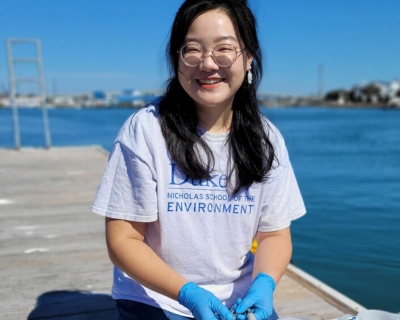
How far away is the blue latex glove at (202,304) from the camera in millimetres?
1268

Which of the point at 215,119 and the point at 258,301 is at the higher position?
the point at 215,119

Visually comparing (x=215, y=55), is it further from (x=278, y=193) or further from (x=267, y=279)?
(x=267, y=279)

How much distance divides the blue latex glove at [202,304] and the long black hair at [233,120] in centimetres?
32

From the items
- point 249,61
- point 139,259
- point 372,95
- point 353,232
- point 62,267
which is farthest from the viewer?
point 372,95

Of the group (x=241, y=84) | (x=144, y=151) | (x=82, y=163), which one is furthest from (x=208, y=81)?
(x=82, y=163)

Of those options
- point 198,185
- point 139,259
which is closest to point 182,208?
point 198,185

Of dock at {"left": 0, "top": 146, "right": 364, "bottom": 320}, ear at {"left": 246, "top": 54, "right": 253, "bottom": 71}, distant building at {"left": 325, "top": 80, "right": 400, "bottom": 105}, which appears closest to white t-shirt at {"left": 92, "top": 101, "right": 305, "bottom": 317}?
ear at {"left": 246, "top": 54, "right": 253, "bottom": 71}

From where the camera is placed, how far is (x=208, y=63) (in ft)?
4.66

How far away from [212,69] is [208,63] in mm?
21

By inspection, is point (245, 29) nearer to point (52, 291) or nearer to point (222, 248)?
point (222, 248)

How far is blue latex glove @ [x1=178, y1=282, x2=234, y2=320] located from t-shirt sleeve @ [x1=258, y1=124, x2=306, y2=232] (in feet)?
1.14

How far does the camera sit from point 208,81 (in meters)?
1.45

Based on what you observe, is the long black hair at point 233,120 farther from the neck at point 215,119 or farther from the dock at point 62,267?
the dock at point 62,267

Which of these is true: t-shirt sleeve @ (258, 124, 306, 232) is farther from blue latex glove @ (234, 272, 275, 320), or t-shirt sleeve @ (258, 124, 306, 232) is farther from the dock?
the dock
